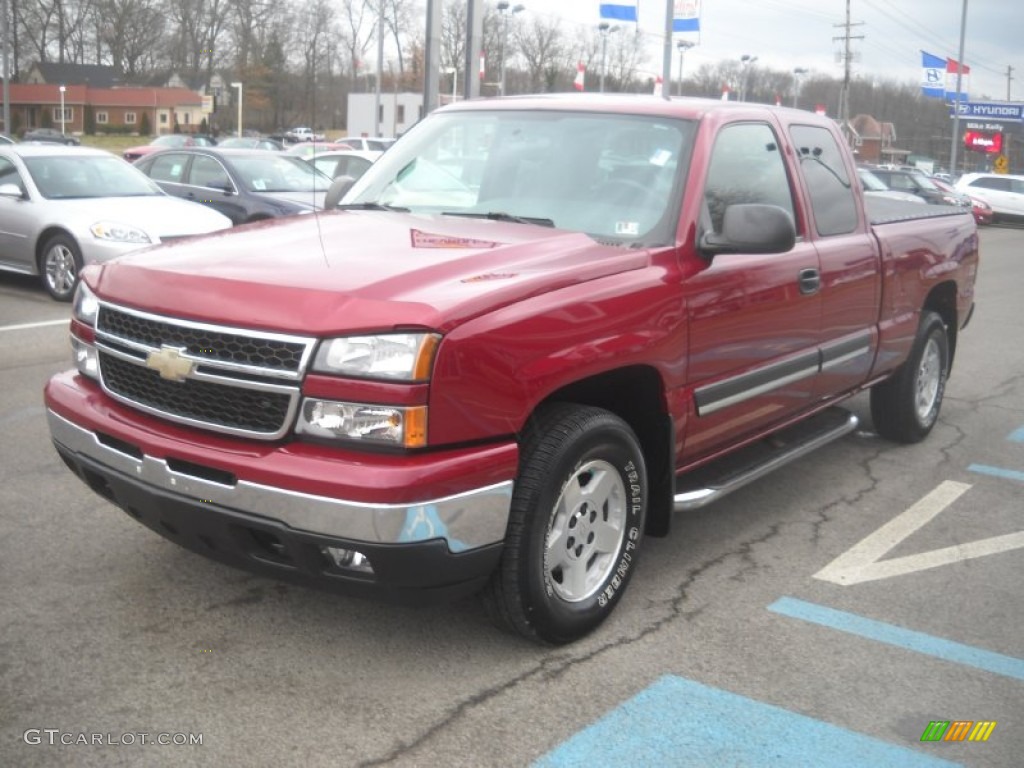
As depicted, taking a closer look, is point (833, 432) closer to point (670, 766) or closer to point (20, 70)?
point (670, 766)

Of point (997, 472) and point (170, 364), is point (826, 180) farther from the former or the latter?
point (170, 364)

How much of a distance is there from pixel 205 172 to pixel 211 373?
502 inches

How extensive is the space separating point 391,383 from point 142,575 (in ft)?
5.66

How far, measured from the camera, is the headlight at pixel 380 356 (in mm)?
3223

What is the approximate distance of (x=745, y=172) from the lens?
4.91m

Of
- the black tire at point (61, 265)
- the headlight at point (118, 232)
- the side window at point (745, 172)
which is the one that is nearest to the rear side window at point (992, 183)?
the headlight at point (118, 232)

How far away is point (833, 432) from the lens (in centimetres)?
572

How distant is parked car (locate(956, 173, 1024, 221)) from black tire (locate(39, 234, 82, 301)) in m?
30.2

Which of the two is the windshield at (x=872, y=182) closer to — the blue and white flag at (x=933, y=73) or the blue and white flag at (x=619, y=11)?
the blue and white flag at (x=619, y=11)

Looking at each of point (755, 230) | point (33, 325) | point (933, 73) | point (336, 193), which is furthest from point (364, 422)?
point (933, 73)

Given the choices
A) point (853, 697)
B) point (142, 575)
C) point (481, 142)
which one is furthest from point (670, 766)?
point (481, 142)

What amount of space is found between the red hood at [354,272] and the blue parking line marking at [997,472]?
3.34 meters

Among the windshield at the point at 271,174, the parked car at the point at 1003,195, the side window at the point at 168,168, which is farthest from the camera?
the parked car at the point at 1003,195

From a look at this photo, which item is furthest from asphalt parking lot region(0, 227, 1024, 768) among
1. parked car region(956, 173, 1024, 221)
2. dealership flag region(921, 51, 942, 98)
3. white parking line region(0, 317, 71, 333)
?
dealership flag region(921, 51, 942, 98)
